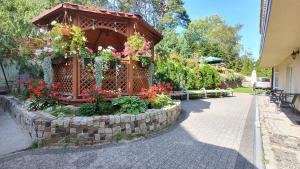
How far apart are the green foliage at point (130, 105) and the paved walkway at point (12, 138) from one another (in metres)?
2.22

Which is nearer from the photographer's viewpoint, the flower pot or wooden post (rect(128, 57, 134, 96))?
the flower pot

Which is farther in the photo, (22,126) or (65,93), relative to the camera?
(65,93)

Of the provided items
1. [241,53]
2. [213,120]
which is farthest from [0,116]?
[241,53]

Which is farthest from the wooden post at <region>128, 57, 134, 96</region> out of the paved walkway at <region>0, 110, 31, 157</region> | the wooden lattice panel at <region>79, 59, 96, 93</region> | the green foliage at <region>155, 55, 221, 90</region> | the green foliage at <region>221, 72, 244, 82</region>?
the green foliage at <region>221, 72, 244, 82</region>

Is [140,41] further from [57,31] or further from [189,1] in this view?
[189,1]

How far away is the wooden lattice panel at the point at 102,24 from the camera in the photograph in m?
6.38

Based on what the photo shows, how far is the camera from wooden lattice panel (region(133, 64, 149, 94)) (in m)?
7.21

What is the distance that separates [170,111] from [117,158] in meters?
2.80

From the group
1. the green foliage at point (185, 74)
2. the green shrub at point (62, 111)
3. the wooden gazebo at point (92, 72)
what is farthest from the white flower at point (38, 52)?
the green foliage at point (185, 74)

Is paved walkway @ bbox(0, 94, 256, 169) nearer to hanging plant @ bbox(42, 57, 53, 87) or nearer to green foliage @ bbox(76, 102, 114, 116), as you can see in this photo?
green foliage @ bbox(76, 102, 114, 116)

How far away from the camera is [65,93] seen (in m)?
6.60

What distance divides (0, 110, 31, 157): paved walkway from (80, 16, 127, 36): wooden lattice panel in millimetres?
3290

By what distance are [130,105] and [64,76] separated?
2535 millimetres

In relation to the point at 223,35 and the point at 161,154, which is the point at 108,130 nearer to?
the point at 161,154
